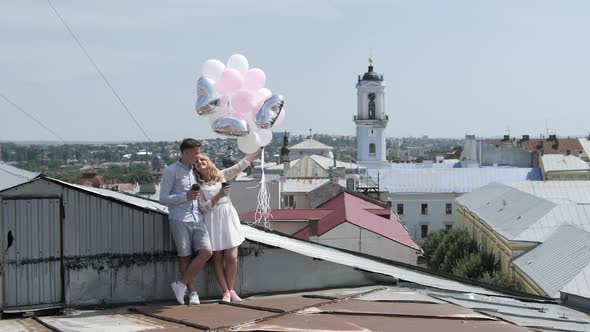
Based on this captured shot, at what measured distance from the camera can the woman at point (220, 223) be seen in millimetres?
7445

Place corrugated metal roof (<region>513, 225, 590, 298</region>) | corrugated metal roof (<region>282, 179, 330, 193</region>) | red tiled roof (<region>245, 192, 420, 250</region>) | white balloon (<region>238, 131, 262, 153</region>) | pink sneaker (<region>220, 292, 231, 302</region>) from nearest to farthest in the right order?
pink sneaker (<region>220, 292, 231, 302</region>), white balloon (<region>238, 131, 262, 153</region>), corrugated metal roof (<region>513, 225, 590, 298</region>), red tiled roof (<region>245, 192, 420, 250</region>), corrugated metal roof (<region>282, 179, 330, 193</region>)

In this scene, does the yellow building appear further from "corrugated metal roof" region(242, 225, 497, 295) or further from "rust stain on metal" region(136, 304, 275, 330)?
"rust stain on metal" region(136, 304, 275, 330)

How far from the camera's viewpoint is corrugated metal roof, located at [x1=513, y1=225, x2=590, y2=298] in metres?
23.4

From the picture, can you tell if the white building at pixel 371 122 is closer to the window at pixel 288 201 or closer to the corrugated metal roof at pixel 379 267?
the window at pixel 288 201

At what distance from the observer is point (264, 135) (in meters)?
7.96

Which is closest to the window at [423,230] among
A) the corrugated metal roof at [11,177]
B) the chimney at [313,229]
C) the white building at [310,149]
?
the chimney at [313,229]

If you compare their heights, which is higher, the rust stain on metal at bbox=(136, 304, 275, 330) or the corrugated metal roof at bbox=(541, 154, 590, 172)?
the corrugated metal roof at bbox=(541, 154, 590, 172)

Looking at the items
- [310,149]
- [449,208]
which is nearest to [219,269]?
[449,208]

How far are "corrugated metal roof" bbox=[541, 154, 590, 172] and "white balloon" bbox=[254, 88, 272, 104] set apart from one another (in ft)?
196

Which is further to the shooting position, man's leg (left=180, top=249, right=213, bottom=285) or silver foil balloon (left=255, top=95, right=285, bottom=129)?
silver foil balloon (left=255, top=95, right=285, bottom=129)

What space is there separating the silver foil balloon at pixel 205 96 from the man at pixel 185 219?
419 millimetres

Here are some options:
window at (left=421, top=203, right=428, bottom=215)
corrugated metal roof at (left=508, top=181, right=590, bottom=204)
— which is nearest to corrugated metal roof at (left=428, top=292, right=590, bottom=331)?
corrugated metal roof at (left=508, top=181, right=590, bottom=204)

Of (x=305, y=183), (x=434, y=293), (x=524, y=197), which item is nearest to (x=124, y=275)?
(x=434, y=293)

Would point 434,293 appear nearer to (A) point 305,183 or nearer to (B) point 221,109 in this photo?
(B) point 221,109
